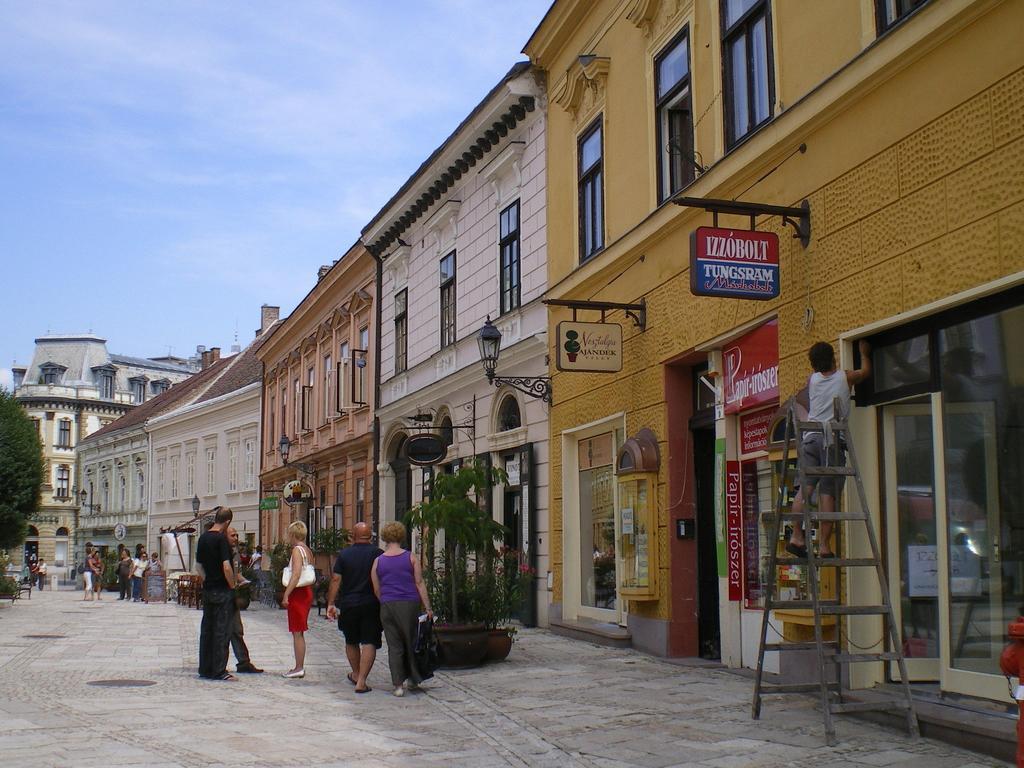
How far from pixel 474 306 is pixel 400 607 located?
1033 centimetres

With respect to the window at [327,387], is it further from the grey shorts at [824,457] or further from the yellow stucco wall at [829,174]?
the grey shorts at [824,457]

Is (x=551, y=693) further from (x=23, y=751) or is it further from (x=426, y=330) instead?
(x=426, y=330)

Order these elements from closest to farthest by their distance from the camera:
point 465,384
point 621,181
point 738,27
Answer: point 738,27
point 621,181
point 465,384

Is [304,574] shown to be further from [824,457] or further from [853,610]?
[853,610]

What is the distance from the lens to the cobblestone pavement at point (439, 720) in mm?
7383

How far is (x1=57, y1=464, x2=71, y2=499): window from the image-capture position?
275 ft

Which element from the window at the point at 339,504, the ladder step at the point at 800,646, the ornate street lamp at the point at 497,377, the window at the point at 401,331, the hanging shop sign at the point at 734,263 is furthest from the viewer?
the window at the point at 339,504

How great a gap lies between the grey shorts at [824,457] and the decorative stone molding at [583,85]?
7567 millimetres

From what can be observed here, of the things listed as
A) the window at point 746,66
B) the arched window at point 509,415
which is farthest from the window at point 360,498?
the window at point 746,66

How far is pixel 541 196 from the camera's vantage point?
1759 centimetres

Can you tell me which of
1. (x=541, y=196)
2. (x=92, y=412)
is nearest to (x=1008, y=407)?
(x=541, y=196)

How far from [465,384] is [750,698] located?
1179cm

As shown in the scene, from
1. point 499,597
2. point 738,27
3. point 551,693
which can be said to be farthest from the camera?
point 499,597

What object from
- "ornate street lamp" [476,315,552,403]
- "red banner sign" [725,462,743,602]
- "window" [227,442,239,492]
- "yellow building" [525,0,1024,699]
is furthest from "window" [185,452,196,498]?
"red banner sign" [725,462,743,602]
